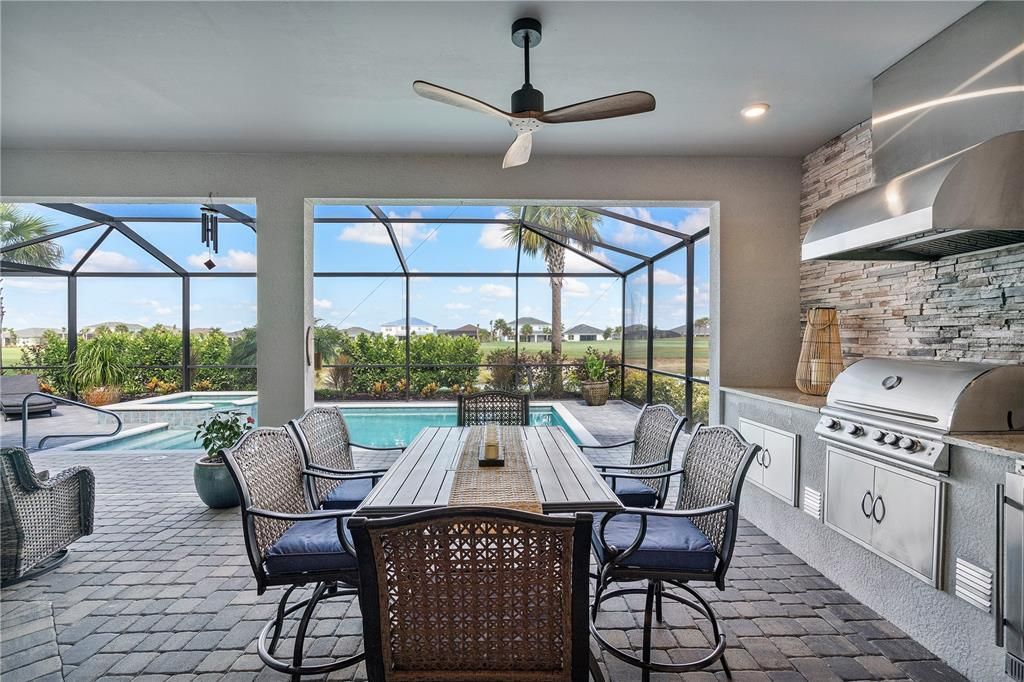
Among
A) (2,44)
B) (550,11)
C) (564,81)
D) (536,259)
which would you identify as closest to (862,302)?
(564,81)

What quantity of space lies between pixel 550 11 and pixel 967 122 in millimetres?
1887

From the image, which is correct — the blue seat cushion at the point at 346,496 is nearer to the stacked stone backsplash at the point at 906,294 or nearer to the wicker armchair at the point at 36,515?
the wicker armchair at the point at 36,515

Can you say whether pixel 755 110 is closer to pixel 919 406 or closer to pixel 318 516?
pixel 919 406

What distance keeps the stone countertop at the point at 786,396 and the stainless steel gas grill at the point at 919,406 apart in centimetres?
31

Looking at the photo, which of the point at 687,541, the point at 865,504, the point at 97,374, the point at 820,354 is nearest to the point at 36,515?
the point at 687,541

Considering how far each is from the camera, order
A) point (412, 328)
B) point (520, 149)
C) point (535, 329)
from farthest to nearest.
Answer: point (535, 329), point (412, 328), point (520, 149)

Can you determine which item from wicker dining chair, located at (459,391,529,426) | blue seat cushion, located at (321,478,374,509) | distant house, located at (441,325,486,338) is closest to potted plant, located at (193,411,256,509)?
blue seat cushion, located at (321,478,374,509)

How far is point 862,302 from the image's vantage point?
3.31 m

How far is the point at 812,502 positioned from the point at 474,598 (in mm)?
2427

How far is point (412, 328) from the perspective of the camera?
831 centimetres

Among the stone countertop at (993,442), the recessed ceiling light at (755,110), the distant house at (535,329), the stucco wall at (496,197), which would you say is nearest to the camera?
the stone countertop at (993,442)

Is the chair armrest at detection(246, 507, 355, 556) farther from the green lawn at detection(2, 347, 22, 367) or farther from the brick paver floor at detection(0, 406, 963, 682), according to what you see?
the green lawn at detection(2, 347, 22, 367)

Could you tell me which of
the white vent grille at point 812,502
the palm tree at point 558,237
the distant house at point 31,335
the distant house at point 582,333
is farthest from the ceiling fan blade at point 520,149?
the distant house at point 31,335

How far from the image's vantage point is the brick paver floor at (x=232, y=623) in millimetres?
2018
